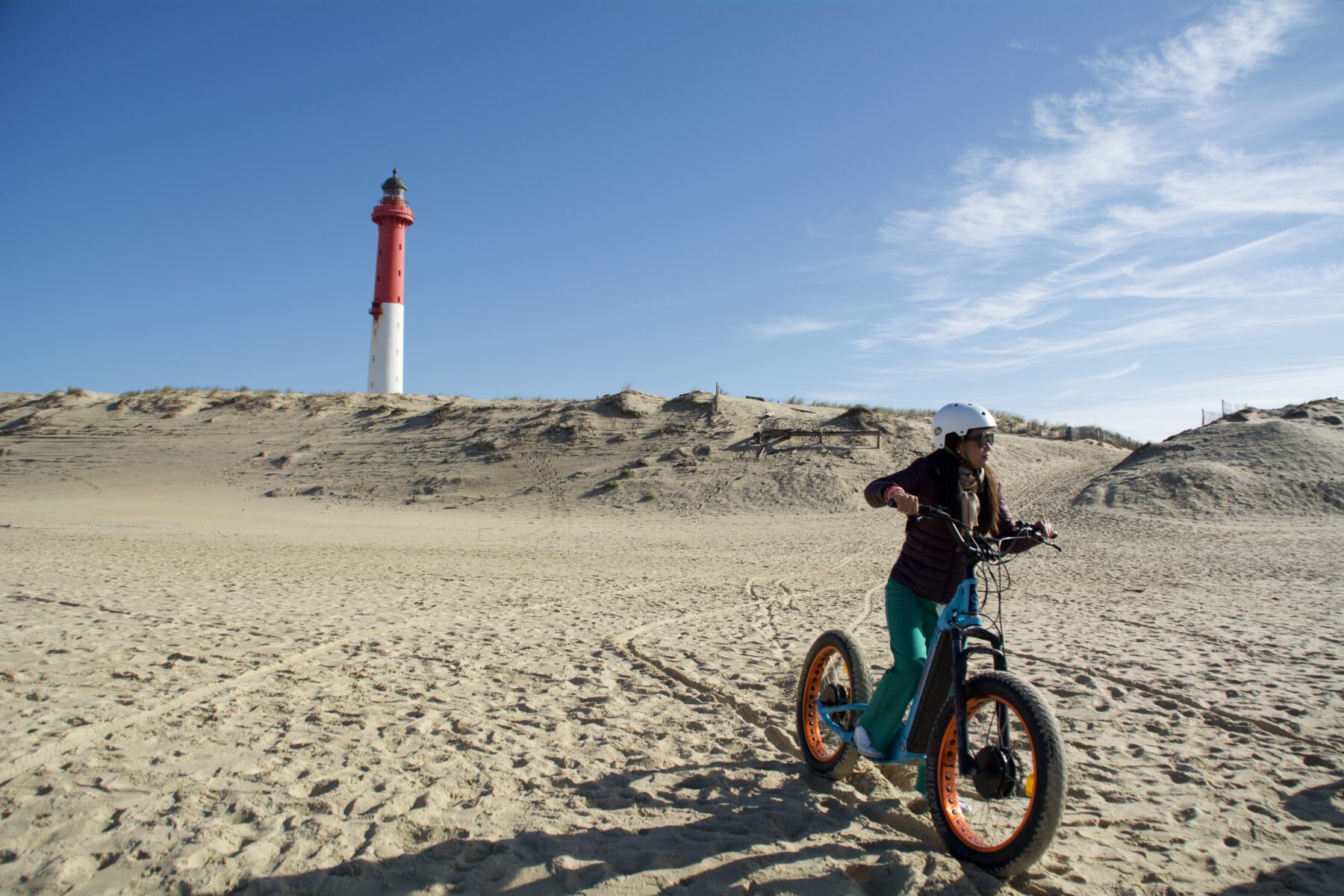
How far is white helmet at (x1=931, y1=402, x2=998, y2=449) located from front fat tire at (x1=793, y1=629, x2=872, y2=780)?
132cm

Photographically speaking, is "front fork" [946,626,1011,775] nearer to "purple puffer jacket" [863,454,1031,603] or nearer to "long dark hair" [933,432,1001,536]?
"purple puffer jacket" [863,454,1031,603]

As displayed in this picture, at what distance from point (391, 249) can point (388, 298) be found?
2.94 metres

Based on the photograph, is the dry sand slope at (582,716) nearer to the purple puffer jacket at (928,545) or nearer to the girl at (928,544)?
the girl at (928,544)

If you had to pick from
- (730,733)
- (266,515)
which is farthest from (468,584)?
(266,515)

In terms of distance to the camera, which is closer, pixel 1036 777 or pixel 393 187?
pixel 1036 777

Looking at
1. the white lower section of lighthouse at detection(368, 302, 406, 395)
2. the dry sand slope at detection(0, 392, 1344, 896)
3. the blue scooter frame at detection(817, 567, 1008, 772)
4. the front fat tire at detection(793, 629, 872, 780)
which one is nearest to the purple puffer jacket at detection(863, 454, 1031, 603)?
the blue scooter frame at detection(817, 567, 1008, 772)

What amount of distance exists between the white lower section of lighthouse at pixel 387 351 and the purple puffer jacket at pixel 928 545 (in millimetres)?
41315

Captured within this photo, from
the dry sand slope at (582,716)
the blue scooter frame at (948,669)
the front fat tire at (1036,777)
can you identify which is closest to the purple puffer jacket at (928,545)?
the blue scooter frame at (948,669)

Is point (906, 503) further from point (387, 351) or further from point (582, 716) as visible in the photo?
point (387, 351)

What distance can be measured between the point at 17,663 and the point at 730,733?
5.72m

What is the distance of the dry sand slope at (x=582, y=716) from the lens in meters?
3.47

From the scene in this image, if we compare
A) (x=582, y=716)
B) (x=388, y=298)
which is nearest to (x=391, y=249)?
(x=388, y=298)

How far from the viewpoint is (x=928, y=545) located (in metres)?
3.91

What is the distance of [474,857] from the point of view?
3.48 meters
